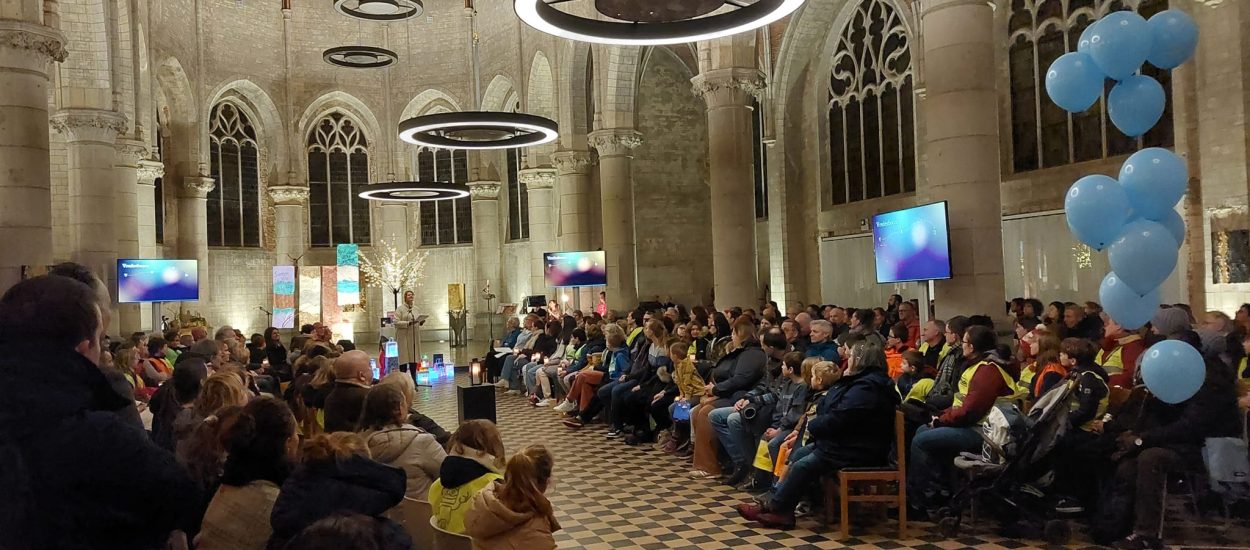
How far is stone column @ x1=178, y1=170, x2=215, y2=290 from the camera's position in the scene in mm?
22375

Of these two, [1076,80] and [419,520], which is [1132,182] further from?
[419,520]

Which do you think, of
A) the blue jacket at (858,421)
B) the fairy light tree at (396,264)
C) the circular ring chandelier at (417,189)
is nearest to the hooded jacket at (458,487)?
the blue jacket at (858,421)

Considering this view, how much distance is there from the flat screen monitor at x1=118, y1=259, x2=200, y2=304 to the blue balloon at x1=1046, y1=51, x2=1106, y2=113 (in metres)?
11.9

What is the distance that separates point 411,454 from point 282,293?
17.8 m

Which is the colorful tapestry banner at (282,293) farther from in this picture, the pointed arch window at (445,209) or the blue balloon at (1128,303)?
the blue balloon at (1128,303)

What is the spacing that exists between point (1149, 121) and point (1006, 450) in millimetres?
2593

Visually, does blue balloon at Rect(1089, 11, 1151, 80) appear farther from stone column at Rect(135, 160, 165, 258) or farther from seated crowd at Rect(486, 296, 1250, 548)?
stone column at Rect(135, 160, 165, 258)

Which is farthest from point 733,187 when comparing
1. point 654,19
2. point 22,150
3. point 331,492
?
point 331,492

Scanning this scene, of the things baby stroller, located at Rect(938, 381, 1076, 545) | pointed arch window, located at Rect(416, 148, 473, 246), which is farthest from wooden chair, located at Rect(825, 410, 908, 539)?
pointed arch window, located at Rect(416, 148, 473, 246)

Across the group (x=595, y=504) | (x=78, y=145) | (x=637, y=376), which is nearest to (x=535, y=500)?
(x=595, y=504)

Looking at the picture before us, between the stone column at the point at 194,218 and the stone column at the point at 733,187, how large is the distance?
597 inches

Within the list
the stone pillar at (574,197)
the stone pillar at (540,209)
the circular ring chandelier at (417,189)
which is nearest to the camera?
the circular ring chandelier at (417,189)

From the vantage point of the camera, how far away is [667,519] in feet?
20.5

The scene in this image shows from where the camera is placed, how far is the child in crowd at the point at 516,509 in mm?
3539
